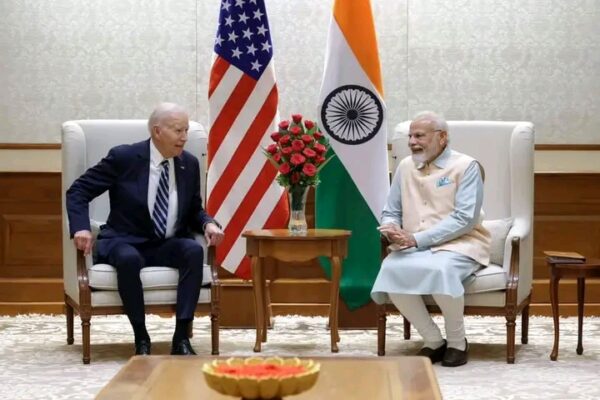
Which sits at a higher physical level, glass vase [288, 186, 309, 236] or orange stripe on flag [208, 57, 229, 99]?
orange stripe on flag [208, 57, 229, 99]

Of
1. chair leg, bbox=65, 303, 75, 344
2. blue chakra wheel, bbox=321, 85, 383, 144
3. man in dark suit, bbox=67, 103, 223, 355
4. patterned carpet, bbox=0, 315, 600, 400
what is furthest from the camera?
blue chakra wheel, bbox=321, 85, 383, 144

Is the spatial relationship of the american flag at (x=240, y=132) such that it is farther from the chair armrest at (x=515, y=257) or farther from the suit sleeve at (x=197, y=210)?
the chair armrest at (x=515, y=257)

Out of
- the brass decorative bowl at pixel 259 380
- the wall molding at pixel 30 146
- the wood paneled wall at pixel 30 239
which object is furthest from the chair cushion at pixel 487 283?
the wall molding at pixel 30 146

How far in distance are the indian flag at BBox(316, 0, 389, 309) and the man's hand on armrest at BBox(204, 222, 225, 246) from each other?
113 cm

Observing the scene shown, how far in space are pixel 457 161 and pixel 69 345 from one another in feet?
7.71

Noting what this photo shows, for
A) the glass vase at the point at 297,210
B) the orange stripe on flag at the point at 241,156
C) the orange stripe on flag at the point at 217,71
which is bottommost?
the glass vase at the point at 297,210

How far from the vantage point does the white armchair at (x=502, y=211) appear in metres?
5.57

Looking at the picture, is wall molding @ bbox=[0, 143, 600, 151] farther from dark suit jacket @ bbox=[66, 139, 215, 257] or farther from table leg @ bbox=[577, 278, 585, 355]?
table leg @ bbox=[577, 278, 585, 355]

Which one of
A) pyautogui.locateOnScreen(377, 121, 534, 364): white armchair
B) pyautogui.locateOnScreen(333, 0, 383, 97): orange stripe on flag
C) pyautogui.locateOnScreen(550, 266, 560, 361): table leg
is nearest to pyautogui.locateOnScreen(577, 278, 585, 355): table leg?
pyautogui.locateOnScreen(550, 266, 560, 361): table leg

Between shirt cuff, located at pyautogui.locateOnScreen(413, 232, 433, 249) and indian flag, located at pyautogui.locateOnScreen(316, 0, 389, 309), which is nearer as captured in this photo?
shirt cuff, located at pyautogui.locateOnScreen(413, 232, 433, 249)

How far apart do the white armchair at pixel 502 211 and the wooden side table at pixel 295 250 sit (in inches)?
13.5

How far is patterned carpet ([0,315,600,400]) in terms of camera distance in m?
4.83

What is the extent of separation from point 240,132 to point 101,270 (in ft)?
4.95

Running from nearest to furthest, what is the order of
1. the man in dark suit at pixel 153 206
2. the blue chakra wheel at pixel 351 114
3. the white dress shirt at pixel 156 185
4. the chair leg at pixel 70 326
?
1. the man in dark suit at pixel 153 206
2. the white dress shirt at pixel 156 185
3. the chair leg at pixel 70 326
4. the blue chakra wheel at pixel 351 114
